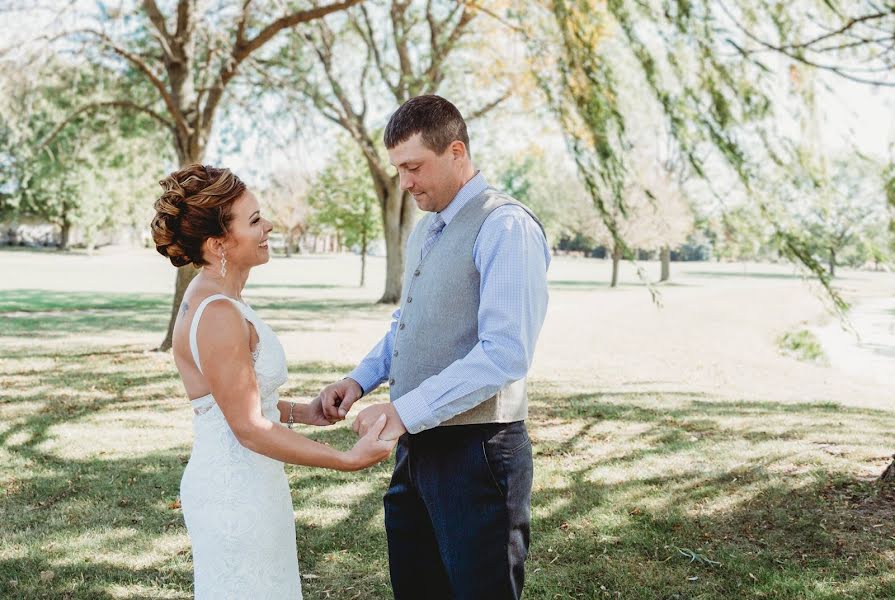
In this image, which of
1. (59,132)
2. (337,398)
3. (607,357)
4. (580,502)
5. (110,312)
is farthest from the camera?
(110,312)

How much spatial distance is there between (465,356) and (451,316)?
15 centimetres

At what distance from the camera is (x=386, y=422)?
8.10 ft

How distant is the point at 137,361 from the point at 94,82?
5.50m

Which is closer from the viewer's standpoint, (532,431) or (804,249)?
(804,249)

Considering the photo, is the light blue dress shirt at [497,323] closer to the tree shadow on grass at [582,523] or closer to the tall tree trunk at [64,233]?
the tree shadow on grass at [582,523]

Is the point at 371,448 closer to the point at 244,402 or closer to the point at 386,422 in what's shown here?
the point at 386,422

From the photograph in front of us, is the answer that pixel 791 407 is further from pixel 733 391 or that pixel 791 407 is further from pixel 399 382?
pixel 399 382

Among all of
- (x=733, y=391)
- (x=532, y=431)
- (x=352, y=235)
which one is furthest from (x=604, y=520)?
(x=352, y=235)

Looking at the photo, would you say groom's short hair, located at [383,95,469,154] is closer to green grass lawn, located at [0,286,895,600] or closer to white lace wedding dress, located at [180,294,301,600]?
white lace wedding dress, located at [180,294,301,600]

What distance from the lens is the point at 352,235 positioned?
109ft

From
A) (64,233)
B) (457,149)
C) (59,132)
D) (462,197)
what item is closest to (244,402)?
(462,197)

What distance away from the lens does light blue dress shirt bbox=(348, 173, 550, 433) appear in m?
2.39

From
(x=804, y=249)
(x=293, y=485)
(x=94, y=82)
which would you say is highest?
(x=94, y=82)

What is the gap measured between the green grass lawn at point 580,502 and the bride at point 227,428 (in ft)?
5.60
